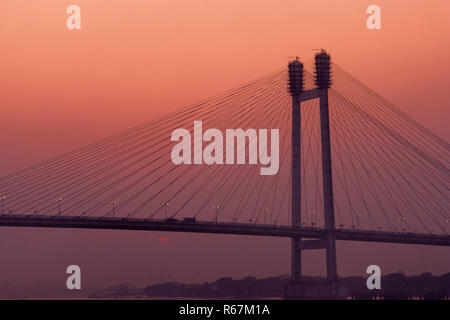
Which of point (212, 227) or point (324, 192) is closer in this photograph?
point (212, 227)

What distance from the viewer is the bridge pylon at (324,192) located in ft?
310

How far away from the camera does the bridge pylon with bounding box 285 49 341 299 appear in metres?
94.6

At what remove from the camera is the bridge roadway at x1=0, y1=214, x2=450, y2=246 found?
82.8m

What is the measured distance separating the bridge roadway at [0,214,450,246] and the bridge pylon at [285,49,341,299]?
4.81 ft

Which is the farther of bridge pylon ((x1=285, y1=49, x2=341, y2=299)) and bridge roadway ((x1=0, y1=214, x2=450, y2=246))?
bridge pylon ((x1=285, y1=49, x2=341, y2=299))

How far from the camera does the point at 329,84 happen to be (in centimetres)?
9712

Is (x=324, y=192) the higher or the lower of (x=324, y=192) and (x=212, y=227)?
the higher

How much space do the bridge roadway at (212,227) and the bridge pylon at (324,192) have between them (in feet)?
4.81

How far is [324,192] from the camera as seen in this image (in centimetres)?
9400

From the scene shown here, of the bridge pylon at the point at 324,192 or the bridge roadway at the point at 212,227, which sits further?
the bridge pylon at the point at 324,192

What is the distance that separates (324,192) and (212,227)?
41.0 ft
